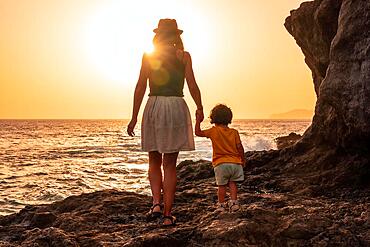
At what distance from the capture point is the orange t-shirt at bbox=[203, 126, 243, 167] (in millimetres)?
5797

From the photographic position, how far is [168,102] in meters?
5.21

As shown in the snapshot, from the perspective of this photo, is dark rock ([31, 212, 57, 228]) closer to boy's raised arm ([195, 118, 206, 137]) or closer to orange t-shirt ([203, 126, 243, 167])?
boy's raised arm ([195, 118, 206, 137])

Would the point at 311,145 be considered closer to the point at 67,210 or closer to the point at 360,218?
the point at 360,218

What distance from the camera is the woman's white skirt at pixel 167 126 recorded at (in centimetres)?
517

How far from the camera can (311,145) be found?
9.26 meters

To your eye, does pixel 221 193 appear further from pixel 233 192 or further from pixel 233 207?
pixel 233 207

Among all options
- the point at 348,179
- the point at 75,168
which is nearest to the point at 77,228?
the point at 348,179

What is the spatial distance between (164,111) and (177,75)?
1.60 ft

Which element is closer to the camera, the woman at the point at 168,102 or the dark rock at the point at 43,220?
the woman at the point at 168,102

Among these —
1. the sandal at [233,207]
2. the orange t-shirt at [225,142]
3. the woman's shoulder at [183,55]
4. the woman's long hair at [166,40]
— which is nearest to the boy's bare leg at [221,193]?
the orange t-shirt at [225,142]

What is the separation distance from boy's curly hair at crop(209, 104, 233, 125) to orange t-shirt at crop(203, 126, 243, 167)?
3.7 inches

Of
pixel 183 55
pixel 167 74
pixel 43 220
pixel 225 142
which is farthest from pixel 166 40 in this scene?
pixel 43 220

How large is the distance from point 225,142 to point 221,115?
0.38 metres

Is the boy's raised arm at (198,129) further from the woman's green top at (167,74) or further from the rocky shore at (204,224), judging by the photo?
the rocky shore at (204,224)
